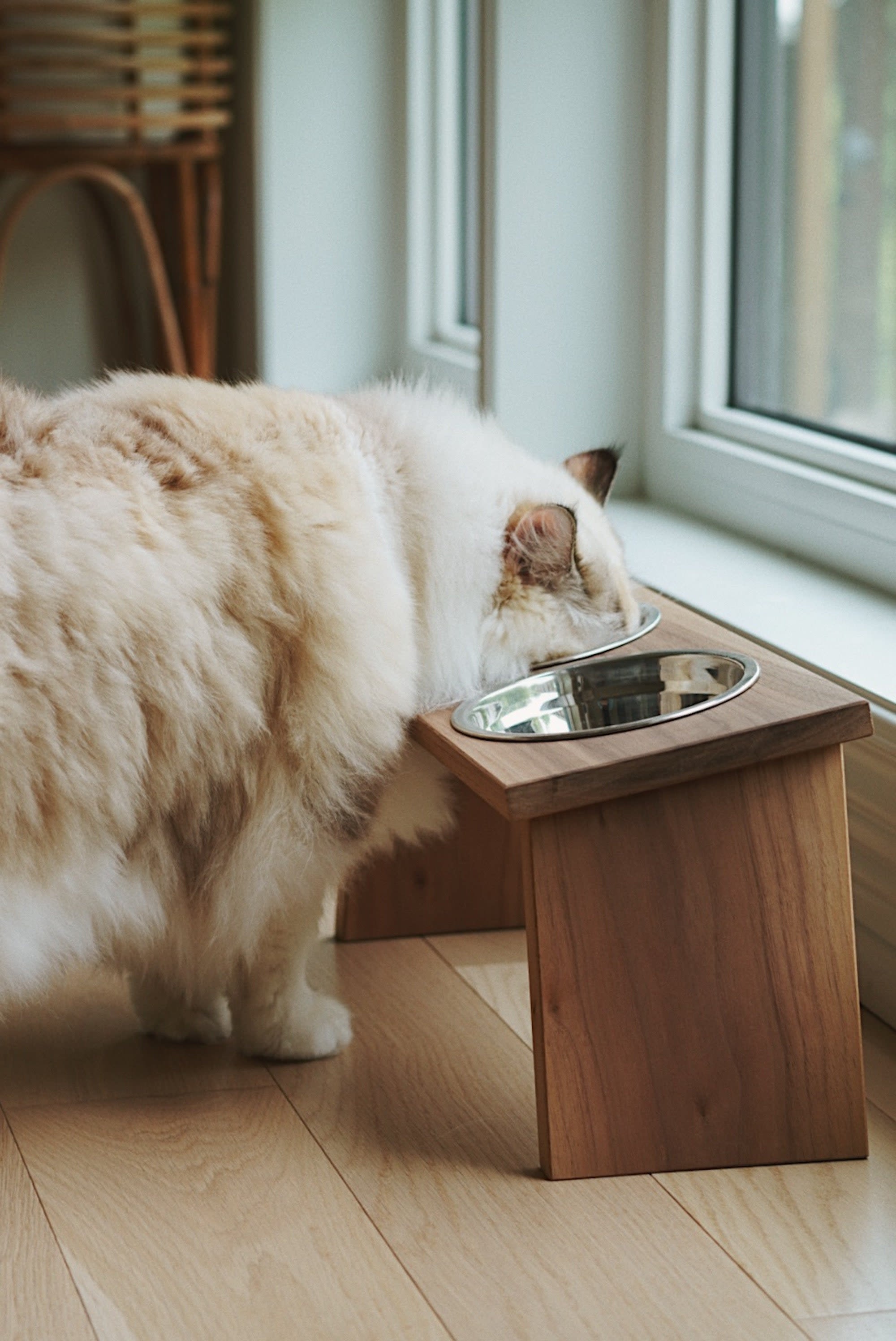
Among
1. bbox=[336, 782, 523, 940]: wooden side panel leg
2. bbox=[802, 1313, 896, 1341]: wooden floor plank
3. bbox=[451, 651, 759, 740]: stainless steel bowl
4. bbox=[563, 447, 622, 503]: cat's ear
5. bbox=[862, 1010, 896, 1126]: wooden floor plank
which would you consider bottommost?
bbox=[862, 1010, 896, 1126]: wooden floor plank

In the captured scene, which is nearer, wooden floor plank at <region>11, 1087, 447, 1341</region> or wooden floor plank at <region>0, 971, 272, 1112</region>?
wooden floor plank at <region>11, 1087, 447, 1341</region>

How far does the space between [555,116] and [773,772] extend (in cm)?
124

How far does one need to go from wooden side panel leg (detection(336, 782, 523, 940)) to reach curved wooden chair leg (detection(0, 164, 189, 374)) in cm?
144

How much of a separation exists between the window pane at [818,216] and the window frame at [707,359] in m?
0.03

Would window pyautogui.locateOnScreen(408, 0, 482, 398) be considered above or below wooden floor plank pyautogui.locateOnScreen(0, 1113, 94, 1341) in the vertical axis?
above

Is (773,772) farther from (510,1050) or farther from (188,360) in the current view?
(188,360)

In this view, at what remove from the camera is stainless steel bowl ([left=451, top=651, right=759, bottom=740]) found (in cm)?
140

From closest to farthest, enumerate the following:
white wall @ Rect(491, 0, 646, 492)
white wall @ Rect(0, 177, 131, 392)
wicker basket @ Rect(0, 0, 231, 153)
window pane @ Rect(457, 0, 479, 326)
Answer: white wall @ Rect(491, 0, 646, 492) → wicker basket @ Rect(0, 0, 231, 153) → window pane @ Rect(457, 0, 479, 326) → white wall @ Rect(0, 177, 131, 392)

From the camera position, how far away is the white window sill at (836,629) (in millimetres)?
1499

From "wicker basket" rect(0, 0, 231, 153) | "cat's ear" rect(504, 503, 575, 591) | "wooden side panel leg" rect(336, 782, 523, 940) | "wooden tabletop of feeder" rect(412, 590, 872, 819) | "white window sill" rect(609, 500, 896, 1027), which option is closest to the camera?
"wooden tabletop of feeder" rect(412, 590, 872, 819)

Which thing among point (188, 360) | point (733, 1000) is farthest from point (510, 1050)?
point (188, 360)

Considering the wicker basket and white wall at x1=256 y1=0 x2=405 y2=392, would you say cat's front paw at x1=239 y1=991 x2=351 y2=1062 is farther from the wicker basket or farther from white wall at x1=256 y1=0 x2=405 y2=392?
the wicker basket

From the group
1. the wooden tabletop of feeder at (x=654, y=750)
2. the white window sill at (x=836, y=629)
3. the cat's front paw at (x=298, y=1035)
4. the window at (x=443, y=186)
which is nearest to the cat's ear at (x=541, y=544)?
the wooden tabletop of feeder at (x=654, y=750)

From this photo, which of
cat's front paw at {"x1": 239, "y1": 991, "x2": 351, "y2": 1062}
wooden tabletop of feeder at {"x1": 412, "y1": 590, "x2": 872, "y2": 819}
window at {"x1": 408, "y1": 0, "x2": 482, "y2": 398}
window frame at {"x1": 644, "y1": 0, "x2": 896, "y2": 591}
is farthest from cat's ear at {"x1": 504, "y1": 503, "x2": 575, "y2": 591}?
window at {"x1": 408, "y1": 0, "x2": 482, "y2": 398}
